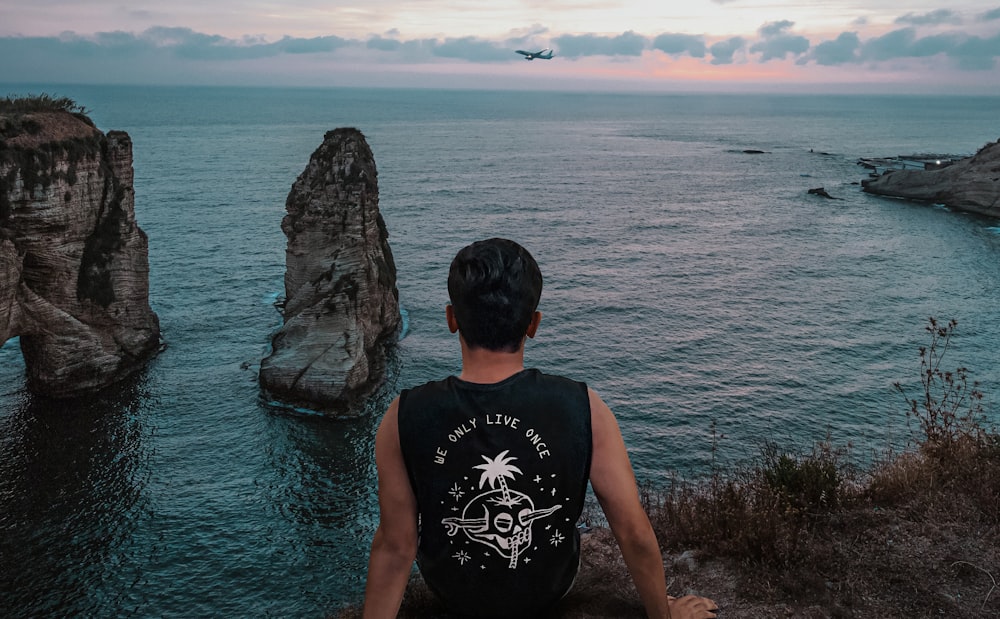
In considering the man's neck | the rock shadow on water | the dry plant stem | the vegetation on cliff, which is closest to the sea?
the rock shadow on water

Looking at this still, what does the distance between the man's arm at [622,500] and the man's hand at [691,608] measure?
1160mm

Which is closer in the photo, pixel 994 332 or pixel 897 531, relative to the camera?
pixel 897 531

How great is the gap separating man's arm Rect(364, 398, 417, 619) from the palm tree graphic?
0.44 metres

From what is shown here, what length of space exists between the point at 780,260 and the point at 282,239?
41.7 m

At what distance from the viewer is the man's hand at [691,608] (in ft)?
17.4

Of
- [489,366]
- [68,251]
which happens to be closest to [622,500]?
[489,366]

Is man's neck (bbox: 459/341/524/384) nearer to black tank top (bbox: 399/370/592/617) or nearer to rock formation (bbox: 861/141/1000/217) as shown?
black tank top (bbox: 399/370/592/617)

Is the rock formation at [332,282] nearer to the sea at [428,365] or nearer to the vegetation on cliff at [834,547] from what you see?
the sea at [428,365]

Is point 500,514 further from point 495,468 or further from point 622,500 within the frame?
point 622,500

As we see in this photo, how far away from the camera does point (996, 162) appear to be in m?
82.0

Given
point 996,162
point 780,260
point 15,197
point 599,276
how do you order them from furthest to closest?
1. point 996,162
2. point 780,260
3. point 599,276
4. point 15,197

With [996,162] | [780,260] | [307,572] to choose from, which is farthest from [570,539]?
[996,162]

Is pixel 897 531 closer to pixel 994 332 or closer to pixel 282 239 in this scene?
pixel 994 332

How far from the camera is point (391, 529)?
411cm
